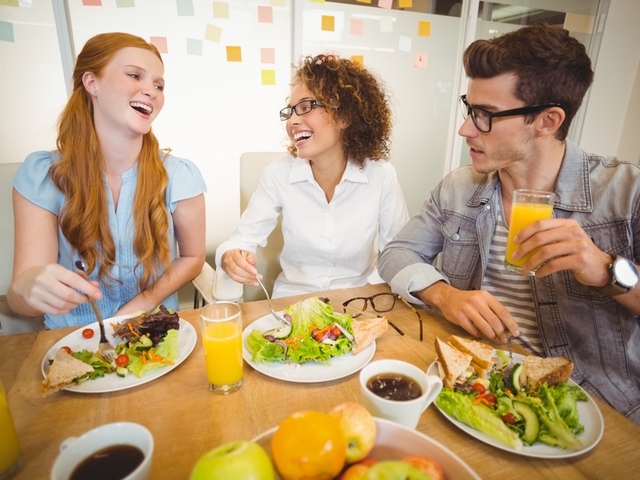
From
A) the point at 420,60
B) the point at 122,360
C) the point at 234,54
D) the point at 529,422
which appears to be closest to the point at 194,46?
the point at 234,54

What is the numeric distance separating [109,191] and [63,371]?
0.91m

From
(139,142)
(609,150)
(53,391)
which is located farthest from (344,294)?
(609,150)

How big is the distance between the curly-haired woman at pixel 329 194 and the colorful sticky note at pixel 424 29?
1685mm

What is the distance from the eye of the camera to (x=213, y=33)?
2791 millimetres

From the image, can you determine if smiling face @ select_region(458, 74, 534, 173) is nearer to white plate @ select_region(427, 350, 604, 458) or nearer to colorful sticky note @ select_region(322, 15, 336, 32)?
white plate @ select_region(427, 350, 604, 458)

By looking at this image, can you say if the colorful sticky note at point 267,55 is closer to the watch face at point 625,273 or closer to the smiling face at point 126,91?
the smiling face at point 126,91

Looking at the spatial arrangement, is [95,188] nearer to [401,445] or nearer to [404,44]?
[401,445]

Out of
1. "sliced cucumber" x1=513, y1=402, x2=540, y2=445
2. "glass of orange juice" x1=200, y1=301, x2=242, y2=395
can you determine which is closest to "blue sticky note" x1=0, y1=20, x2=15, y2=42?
"glass of orange juice" x1=200, y1=301, x2=242, y2=395

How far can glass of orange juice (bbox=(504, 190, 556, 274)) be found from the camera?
113 cm

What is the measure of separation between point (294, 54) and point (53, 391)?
9.30 feet

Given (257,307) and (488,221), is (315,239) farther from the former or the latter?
(488,221)

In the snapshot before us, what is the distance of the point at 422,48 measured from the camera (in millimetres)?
3367

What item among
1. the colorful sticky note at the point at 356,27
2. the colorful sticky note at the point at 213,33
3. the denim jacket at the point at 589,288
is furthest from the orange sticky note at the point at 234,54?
the denim jacket at the point at 589,288

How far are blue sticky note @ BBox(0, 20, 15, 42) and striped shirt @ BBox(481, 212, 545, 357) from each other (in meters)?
3.06
